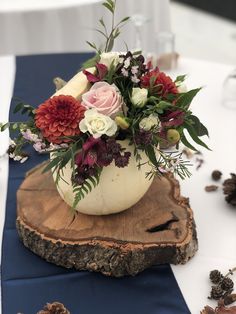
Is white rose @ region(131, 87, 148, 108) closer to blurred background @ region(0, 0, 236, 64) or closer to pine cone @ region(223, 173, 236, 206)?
pine cone @ region(223, 173, 236, 206)

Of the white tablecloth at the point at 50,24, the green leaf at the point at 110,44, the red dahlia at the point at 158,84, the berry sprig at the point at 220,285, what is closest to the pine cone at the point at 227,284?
the berry sprig at the point at 220,285

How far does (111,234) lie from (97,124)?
187 millimetres

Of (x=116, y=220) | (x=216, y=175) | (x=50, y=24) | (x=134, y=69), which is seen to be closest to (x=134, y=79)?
(x=134, y=69)

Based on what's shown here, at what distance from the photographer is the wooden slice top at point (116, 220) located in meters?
0.75

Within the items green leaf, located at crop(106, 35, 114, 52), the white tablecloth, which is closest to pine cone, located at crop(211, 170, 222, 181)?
green leaf, located at crop(106, 35, 114, 52)

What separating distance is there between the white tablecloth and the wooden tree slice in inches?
35.0

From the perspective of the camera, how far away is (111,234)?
0.75 m

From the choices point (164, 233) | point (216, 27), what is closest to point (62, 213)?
point (164, 233)

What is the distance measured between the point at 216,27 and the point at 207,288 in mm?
2792

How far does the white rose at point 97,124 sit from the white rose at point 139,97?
4 centimetres

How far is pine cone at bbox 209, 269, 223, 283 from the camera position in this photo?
740mm

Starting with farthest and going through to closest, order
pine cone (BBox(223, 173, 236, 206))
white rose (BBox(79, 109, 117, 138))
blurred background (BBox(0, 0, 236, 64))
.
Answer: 1. blurred background (BBox(0, 0, 236, 64))
2. pine cone (BBox(223, 173, 236, 206))
3. white rose (BBox(79, 109, 117, 138))

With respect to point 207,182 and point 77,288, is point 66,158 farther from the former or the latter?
point 207,182

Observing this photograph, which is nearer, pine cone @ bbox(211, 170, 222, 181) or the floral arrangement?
the floral arrangement
